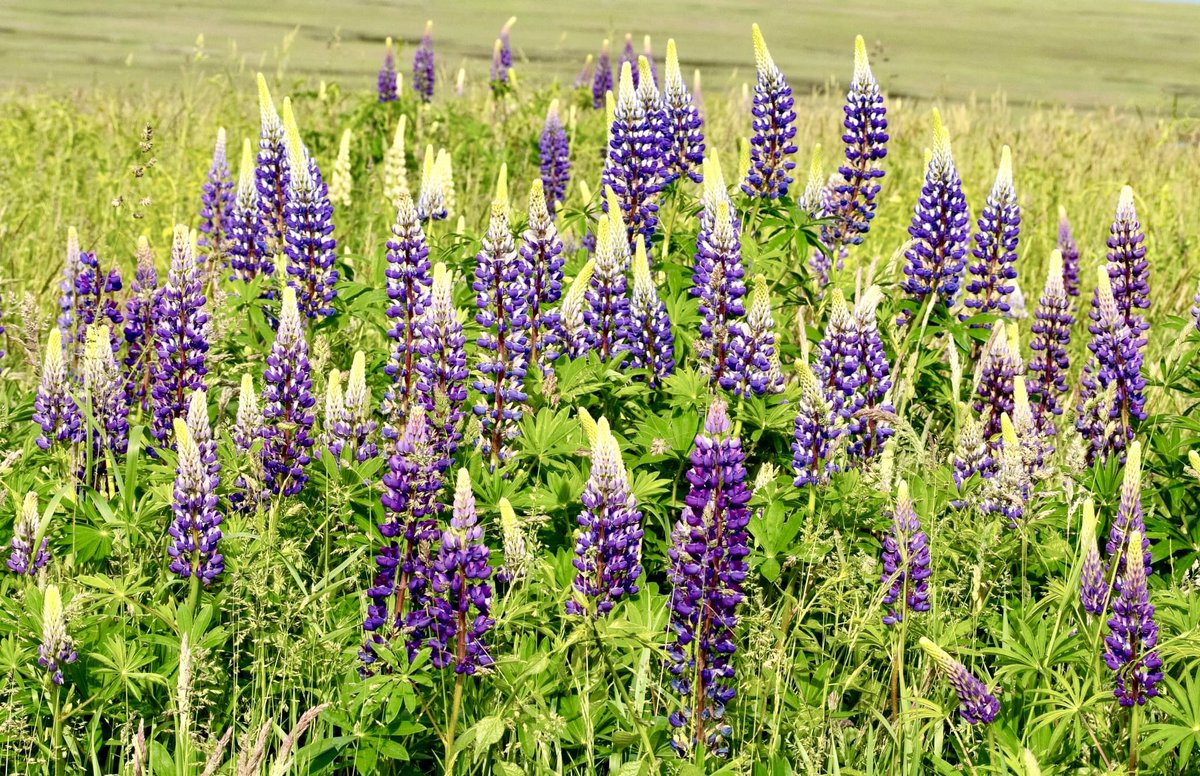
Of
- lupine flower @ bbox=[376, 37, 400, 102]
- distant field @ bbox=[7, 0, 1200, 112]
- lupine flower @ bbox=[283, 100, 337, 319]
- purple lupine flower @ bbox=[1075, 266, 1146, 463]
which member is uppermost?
distant field @ bbox=[7, 0, 1200, 112]

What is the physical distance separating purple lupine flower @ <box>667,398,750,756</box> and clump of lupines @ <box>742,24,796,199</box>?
1.63 m

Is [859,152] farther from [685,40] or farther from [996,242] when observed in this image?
[685,40]

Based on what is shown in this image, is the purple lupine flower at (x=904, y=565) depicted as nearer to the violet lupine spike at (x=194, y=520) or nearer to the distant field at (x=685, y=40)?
the violet lupine spike at (x=194, y=520)

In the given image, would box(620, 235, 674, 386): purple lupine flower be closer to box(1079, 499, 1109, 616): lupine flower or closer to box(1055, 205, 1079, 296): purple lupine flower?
box(1079, 499, 1109, 616): lupine flower

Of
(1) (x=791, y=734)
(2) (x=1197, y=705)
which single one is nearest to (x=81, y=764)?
(1) (x=791, y=734)

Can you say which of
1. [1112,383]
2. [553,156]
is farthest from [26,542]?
[553,156]

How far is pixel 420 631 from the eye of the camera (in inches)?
101

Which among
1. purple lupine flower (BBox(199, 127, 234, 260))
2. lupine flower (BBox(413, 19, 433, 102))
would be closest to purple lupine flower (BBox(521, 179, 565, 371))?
purple lupine flower (BBox(199, 127, 234, 260))

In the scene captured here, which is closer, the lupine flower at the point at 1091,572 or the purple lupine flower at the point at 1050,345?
the lupine flower at the point at 1091,572

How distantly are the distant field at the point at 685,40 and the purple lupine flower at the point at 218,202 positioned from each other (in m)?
9.18

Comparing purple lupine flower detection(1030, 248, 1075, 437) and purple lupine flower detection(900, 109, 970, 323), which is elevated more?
purple lupine flower detection(900, 109, 970, 323)

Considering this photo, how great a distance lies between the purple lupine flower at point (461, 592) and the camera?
2389mm

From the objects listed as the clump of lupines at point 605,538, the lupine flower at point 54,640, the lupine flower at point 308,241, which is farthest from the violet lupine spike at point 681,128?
the lupine flower at point 54,640

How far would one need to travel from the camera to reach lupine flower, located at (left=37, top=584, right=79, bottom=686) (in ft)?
7.88
